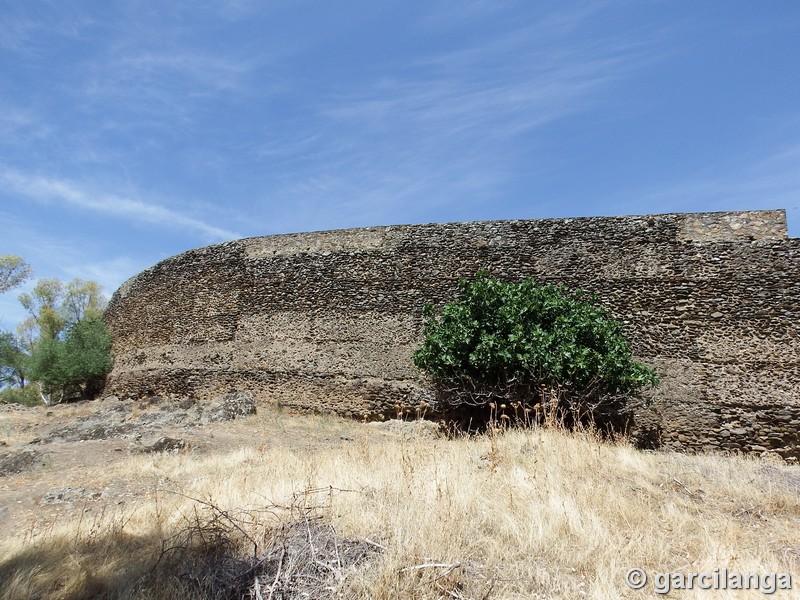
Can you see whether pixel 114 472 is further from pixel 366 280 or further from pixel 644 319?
pixel 644 319

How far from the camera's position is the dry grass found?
3.97 metres

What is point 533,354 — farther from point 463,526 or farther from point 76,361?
point 76,361

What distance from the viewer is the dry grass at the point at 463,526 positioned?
397cm

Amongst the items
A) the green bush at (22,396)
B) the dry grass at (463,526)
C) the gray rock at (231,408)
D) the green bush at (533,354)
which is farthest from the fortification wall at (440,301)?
the green bush at (22,396)

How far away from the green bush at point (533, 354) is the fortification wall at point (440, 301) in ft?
3.24

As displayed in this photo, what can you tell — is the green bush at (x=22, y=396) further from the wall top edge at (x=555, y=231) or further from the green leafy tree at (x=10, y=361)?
the wall top edge at (x=555, y=231)

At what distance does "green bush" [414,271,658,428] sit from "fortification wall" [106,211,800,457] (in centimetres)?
99

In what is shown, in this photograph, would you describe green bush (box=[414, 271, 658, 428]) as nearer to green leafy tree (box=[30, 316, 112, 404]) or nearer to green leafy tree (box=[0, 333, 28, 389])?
green leafy tree (box=[30, 316, 112, 404])

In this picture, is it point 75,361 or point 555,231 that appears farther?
point 75,361

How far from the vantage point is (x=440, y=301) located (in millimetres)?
13852

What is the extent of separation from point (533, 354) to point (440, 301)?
3415 mm

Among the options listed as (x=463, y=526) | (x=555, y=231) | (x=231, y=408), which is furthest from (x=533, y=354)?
(x=231, y=408)

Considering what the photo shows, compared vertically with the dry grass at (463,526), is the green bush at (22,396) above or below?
below

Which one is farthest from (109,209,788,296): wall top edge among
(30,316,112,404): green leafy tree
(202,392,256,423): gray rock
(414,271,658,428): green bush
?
(30,316,112,404): green leafy tree
